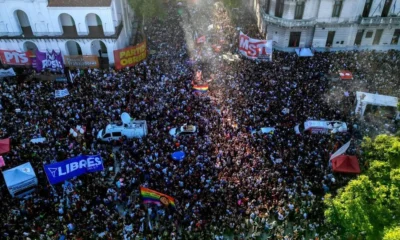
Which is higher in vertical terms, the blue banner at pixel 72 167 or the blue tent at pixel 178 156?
the blue banner at pixel 72 167

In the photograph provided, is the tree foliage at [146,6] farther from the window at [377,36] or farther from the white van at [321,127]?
the window at [377,36]

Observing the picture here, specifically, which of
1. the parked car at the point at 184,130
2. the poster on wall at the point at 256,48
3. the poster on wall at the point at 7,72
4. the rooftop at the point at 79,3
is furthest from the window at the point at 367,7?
the poster on wall at the point at 7,72

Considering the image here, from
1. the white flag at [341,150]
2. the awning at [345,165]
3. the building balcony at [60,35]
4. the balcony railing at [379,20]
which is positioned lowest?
the awning at [345,165]

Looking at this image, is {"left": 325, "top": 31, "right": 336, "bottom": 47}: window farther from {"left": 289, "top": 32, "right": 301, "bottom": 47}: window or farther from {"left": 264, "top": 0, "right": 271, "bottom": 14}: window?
{"left": 264, "top": 0, "right": 271, "bottom": 14}: window

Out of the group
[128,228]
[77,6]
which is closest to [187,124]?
[128,228]

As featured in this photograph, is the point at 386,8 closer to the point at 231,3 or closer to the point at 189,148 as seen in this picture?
the point at 231,3

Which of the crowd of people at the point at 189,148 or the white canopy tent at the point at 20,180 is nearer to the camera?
the crowd of people at the point at 189,148
